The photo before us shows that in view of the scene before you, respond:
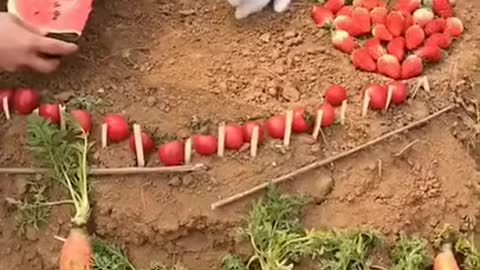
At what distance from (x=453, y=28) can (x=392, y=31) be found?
156 millimetres

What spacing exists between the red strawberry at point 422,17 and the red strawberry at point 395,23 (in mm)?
41

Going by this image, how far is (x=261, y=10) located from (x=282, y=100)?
1.11ft

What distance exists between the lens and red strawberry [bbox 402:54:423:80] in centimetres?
293

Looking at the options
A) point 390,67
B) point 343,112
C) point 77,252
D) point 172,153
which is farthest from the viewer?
point 390,67

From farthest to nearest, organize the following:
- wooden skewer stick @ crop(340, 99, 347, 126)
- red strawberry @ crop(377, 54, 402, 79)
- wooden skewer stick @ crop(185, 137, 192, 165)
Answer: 1. red strawberry @ crop(377, 54, 402, 79)
2. wooden skewer stick @ crop(340, 99, 347, 126)
3. wooden skewer stick @ crop(185, 137, 192, 165)

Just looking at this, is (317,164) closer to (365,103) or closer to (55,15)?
(365,103)

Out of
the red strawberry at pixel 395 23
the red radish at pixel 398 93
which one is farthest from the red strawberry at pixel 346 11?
the red radish at pixel 398 93

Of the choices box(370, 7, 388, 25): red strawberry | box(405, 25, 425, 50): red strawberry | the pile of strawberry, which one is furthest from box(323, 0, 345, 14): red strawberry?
box(405, 25, 425, 50): red strawberry

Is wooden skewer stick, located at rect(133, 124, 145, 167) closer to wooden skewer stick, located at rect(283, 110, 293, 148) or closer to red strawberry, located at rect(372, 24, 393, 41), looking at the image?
wooden skewer stick, located at rect(283, 110, 293, 148)

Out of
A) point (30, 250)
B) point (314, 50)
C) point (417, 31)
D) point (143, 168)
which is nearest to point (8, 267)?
point (30, 250)

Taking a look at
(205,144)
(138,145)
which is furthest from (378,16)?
(138,145)

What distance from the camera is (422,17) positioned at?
3043mm

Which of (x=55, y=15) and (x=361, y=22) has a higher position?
(x=55, y=15)

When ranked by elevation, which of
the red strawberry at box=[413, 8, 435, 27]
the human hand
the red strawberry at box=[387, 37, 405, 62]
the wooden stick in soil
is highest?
the human hand
